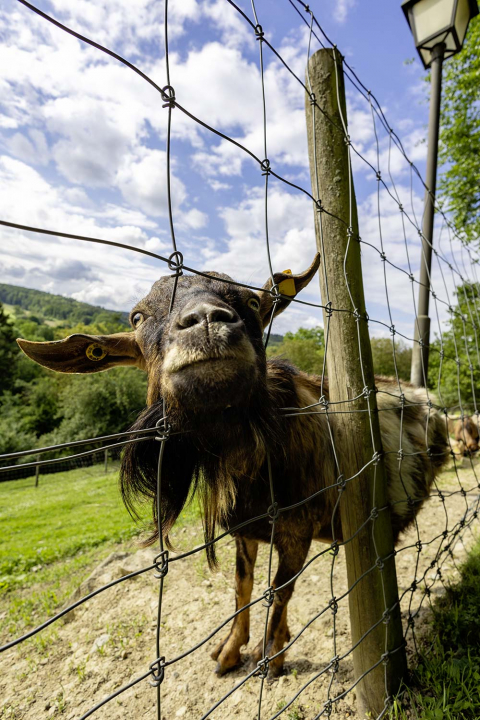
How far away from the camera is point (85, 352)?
2139 mm

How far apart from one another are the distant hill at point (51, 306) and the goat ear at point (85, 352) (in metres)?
63.5

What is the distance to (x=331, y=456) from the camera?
2.35 m

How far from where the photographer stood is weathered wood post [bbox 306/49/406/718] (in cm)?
198

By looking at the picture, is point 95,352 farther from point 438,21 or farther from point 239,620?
point 438,21

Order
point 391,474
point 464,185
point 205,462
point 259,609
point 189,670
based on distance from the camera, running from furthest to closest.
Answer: point 464,185, point 259,609, point 391,474, point 189,670, point 205,462

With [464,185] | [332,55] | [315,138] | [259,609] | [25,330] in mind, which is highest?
[25,330]

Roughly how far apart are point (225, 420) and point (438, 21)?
457cm

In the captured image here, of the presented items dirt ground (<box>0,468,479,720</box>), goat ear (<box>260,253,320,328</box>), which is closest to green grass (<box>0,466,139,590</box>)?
dirt ground (<box>0,468,479,720</box>)

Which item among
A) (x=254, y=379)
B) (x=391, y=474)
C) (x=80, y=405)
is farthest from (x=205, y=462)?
(x=80, y=405)

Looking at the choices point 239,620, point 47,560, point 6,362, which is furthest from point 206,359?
point 6,362

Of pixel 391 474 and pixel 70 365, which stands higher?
pixel 70 365

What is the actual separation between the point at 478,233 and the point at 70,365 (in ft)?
35.2

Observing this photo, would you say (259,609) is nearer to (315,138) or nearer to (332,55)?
(315,138)

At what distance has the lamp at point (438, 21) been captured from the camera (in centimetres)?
370
